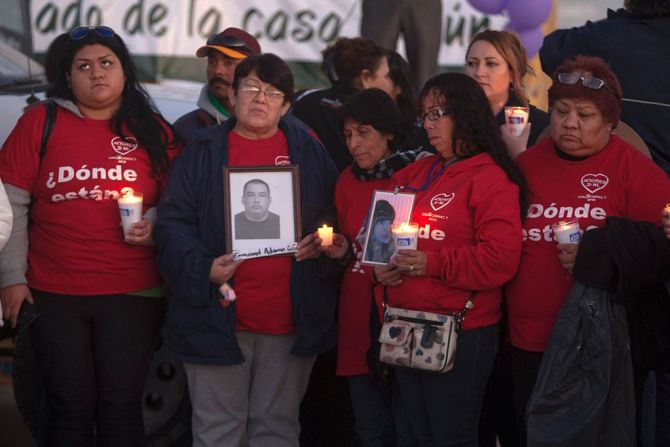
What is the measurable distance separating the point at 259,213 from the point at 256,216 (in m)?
0.02

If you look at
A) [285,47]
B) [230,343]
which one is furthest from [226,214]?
[285,47]

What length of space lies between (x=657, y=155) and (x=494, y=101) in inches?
31.5

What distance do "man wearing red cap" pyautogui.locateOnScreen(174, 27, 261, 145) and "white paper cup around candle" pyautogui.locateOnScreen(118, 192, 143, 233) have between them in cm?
96

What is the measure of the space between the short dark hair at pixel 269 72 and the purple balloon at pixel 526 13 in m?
3.94

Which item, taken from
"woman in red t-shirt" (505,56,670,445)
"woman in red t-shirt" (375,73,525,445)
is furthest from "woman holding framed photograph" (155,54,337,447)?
"woman in red t-shirt" (505,56,670,445)

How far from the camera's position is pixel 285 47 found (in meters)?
9.50

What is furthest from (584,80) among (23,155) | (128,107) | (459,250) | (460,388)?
(23,155)

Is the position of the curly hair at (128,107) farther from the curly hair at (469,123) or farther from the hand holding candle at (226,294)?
the curly hair at (469,123)

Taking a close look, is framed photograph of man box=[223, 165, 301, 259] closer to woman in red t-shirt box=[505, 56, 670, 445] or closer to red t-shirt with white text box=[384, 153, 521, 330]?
red t-shirt with white text box=[384, 153, 521, 330]

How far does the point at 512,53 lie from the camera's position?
5.31 metres

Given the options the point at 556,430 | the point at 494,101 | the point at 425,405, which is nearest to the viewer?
the point at 556,430

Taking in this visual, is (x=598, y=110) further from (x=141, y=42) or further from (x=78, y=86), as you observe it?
(x=141, y=42)

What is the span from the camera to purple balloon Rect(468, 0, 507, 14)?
8.40 metres

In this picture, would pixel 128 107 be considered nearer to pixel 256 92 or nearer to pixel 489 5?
pixel 256 92
